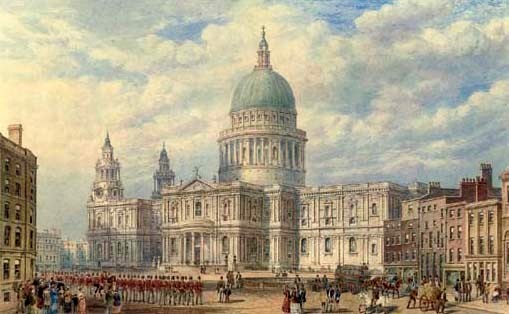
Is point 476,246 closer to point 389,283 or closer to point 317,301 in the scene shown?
point 389,283

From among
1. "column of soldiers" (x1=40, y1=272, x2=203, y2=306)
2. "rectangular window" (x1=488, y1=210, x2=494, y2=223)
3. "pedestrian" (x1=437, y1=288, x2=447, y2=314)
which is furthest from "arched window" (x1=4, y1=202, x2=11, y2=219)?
"rectangular window" (x1=488, y1=210, x2=494, y2=223)

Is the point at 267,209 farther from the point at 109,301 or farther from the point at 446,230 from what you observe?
the point at 109,301

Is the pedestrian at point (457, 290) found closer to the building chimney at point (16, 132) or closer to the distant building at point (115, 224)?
the distant building at point (115, 224)

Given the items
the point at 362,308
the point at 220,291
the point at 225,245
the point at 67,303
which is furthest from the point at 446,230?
the point at 225,245

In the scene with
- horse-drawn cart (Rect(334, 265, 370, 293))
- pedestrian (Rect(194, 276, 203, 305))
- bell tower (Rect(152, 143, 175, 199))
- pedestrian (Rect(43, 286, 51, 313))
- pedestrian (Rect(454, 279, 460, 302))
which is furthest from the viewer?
horse-drawn cart (Rect(334, 265, 370, 293))

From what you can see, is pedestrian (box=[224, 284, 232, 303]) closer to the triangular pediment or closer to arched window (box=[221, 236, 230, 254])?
arched window (box=[221, 236, 230, 254])

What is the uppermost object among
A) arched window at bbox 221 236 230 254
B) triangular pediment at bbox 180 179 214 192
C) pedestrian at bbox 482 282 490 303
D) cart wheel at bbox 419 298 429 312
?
triangular pediment at bbox 180 179 214 192
